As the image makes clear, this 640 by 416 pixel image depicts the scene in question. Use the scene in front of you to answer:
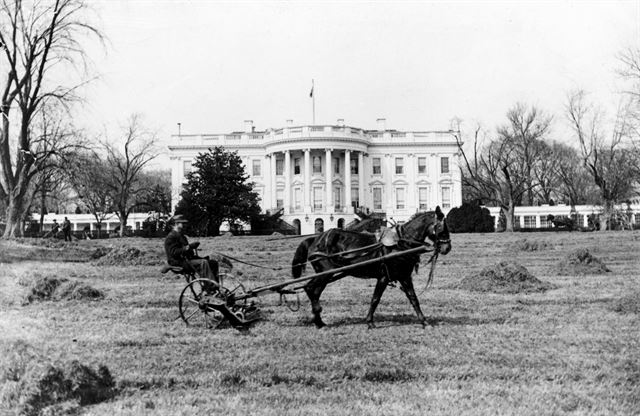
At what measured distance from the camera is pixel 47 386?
16.7 ft

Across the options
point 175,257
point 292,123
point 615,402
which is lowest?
point 615,402

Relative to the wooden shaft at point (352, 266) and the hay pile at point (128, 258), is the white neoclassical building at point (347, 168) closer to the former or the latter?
the hay pile at point (128, 258)

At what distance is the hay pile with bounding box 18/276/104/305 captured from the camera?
11344 millimetres

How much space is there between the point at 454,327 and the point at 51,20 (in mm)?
23980

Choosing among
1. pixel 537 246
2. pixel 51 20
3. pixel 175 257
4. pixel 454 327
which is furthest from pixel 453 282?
pixel 51 20

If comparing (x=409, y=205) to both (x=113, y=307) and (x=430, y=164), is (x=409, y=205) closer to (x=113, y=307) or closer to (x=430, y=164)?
(x=430, y=164)

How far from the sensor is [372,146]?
65875 millimetres

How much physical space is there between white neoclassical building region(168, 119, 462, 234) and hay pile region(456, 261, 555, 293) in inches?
1868

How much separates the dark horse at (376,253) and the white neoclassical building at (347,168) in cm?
5233

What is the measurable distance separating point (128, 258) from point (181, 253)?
11605 millimetres

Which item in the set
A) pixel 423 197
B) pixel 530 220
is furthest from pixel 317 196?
pixel 530 220

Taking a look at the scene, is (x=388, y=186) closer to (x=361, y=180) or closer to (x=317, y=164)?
(x=361, y=180)

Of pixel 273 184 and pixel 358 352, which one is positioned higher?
pixel 273 184

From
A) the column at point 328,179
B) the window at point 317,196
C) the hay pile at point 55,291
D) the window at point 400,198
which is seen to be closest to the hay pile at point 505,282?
the hay pile at point 55,291
